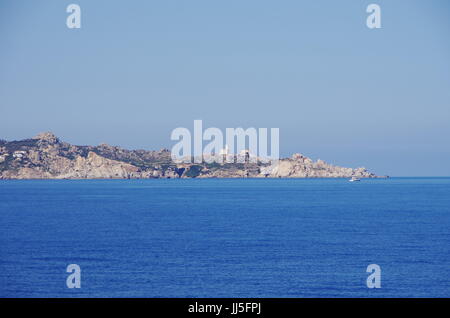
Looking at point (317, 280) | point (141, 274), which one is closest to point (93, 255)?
point (141, 274)

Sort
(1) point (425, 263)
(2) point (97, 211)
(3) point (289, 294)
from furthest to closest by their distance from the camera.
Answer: (2) point (97, 211), (1) point (425, 263), (3) point (289, 294)

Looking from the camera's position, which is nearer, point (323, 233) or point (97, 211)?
point (323, 233)

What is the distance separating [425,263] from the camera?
146 feet

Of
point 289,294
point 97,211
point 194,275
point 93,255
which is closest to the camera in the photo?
point 289,294

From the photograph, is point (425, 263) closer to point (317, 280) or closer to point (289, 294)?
point (317, 280)

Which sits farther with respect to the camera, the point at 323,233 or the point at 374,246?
the point at 323,233

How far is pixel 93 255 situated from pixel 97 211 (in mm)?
54434
